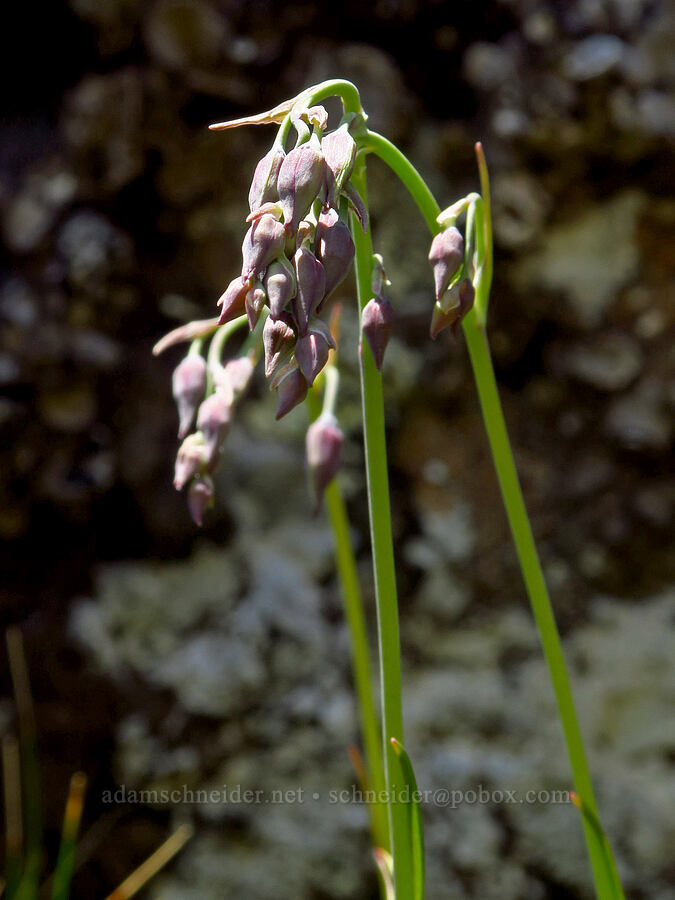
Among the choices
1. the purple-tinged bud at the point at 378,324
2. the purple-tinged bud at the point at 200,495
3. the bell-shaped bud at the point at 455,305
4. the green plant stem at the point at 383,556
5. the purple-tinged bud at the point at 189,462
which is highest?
the purple-tinged bud at the point at 189,462

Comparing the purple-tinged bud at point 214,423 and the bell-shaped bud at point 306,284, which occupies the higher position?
the purple-tinged bud at point 214,423

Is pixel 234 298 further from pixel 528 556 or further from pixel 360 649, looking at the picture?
pixel 360 649

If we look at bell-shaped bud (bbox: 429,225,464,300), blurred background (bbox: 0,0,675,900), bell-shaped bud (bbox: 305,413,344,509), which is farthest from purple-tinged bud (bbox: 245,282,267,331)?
blurred background (bbox: 0,0,675,900)

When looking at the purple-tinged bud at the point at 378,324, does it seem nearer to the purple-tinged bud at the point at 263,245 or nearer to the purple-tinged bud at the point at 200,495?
the purple-tinged bud at the point at 263,245

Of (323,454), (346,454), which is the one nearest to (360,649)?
(323,454)

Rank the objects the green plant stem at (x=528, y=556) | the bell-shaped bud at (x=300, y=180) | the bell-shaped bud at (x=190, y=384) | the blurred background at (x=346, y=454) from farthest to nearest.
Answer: the blurred background at (x=346, y=454), the bell-shaped bud at (x=190, y=384), the green plant stem at (x=528, y=556), the bell-shaped bud at (x=300, y=180)

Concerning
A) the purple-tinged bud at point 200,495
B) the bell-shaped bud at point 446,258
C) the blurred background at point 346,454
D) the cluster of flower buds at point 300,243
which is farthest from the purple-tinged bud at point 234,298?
the blurred background at point 346,454

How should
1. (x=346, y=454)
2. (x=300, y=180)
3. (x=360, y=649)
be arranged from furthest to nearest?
(x=346, y=454) → (x=360, y=649) → (x=300, y=180)
